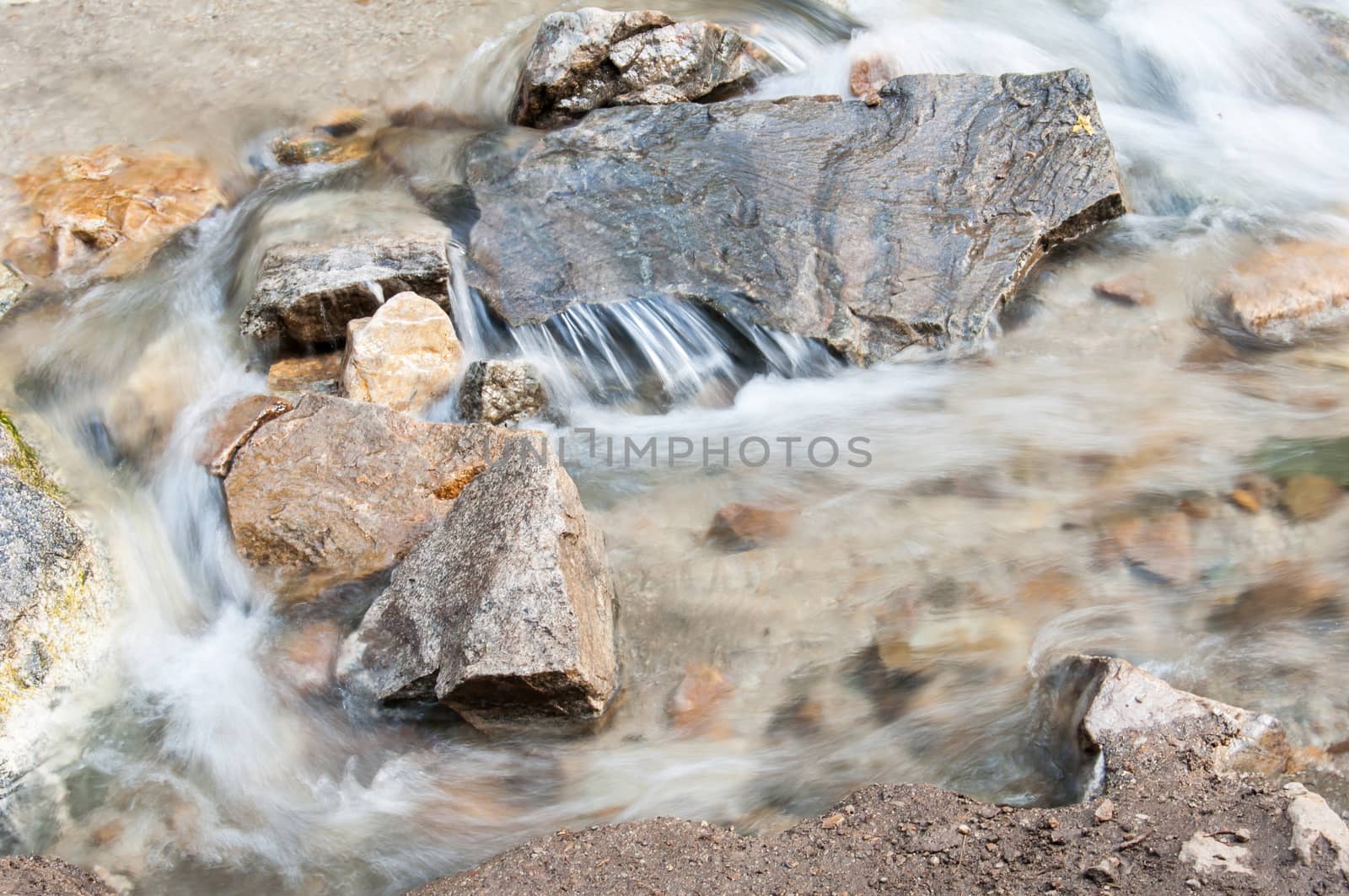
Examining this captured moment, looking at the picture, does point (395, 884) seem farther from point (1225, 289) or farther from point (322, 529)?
point (1225, 289)

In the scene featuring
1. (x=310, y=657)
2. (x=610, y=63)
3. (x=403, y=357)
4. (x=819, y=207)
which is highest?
(x=610, y=63)

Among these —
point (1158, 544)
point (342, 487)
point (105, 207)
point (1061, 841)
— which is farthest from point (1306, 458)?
point (105, 207)

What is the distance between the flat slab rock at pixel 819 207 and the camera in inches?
178

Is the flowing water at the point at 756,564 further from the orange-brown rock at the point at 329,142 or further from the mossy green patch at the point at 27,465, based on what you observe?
the orange-brown rock at the point at 329,142

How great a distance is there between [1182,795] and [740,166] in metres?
3.34

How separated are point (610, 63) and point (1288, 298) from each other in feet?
11.3

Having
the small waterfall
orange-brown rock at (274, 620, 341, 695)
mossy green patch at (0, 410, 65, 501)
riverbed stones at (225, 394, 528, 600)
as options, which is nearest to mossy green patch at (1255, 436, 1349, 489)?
the small waterfall

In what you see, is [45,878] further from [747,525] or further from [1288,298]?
[1288,298]

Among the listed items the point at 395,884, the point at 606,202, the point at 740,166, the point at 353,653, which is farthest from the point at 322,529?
the point at 740,166

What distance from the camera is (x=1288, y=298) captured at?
464 cm

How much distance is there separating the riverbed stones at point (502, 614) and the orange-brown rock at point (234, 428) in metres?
1.11

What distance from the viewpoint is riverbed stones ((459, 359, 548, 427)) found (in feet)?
14.0

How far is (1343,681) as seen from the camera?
9.64 ft

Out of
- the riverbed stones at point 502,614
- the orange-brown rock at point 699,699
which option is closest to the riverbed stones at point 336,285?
the riverbed stones at point 502,614
